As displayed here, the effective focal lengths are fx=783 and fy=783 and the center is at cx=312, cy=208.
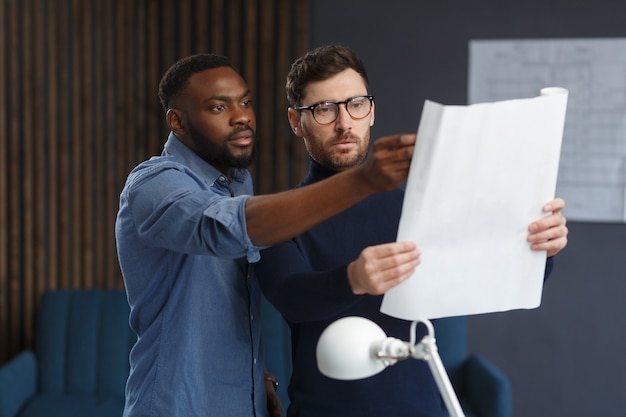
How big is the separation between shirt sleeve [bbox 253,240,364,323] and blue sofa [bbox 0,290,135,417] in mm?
2433

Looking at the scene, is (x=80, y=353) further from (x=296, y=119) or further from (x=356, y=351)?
(x=356, y=351)

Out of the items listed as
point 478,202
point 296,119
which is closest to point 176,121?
point 296,119

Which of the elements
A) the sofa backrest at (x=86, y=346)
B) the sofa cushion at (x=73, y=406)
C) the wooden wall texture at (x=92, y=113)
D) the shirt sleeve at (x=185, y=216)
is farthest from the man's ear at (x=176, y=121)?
the wooden wall texture at (x=92, y=113)

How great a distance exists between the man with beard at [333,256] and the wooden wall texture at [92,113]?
8.28ft

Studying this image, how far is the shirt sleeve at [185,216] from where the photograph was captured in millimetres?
1253

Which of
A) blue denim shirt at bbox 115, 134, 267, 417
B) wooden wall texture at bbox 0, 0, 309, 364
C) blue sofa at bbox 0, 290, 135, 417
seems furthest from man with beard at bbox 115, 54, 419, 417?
wooden wall texture at bbox 0, 0, 309, 364

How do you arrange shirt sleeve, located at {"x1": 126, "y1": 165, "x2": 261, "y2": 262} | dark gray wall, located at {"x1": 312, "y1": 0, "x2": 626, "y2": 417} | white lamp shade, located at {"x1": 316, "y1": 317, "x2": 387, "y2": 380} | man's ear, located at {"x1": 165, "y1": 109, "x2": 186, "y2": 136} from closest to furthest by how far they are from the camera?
white lamp shade, located at {"x1": 316, "y1": 317, "x2": 387, "y2": 380} < shirt sleeve, located at {"x1": 126, "y1": 165, "x2": 261, "y2": 262} < man's ear, located at {"x1": 165, "y1": 109, "x2": 186, "y2": 136} < dark gray wall, located at {"x1": 312, "y1": 0, "x2": 626, "y2": 417}

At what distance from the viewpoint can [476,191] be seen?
4.12 feet

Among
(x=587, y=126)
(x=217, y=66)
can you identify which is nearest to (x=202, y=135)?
(x=217, y=66)

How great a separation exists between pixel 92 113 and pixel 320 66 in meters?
2.84

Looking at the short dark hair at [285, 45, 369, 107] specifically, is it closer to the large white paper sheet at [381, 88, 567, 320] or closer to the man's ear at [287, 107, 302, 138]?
the man's ear at [287, 107, 302, 138]

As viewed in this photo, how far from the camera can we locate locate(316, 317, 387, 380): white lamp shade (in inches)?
44.8

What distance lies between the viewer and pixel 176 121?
1.67 meters

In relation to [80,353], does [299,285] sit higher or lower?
higher
